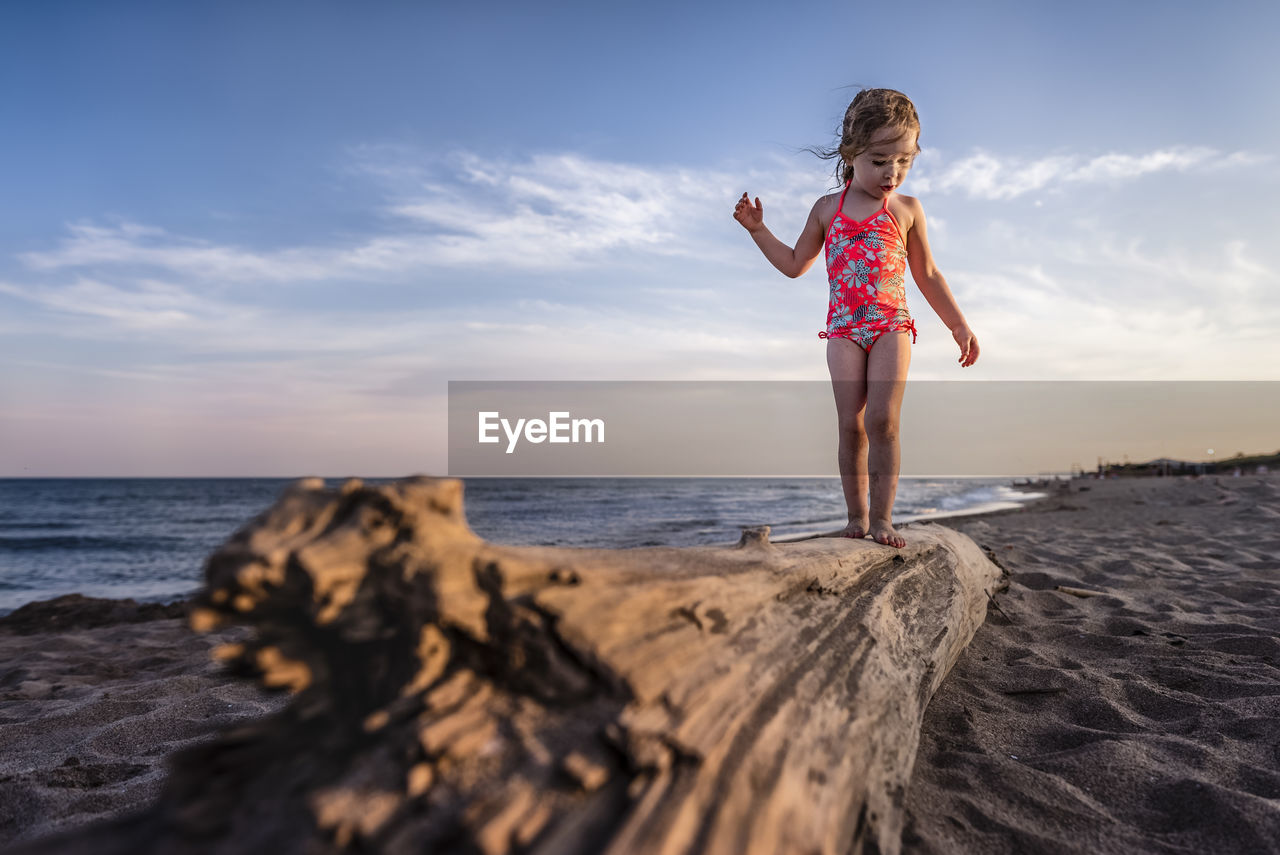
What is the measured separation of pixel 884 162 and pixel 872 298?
2.22 ft

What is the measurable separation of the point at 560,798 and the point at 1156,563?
219 inches

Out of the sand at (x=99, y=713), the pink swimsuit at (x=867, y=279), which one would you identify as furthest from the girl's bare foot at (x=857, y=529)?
the sand at (x=99, y=713)

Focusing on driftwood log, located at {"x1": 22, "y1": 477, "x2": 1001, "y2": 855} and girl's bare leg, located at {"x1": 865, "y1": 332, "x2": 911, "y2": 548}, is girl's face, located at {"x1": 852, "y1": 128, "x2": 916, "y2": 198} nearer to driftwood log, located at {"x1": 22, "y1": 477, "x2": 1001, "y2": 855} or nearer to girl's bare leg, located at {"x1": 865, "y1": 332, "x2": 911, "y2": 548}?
girl's bare leg, located at {"x1": 865, "y1": 332, "x2": 911, "y2": 548}

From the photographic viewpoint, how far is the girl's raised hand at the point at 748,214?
3723mm

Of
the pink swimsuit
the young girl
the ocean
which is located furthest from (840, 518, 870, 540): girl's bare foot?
the ocean

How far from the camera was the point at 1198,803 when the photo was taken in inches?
66.1

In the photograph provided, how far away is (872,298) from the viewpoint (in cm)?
331

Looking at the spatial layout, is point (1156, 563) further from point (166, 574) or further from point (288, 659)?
point (166, 574)

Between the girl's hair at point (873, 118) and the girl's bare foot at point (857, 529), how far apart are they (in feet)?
6.02

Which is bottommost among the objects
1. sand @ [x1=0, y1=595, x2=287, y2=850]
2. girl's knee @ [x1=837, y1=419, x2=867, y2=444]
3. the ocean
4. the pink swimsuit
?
the ocean

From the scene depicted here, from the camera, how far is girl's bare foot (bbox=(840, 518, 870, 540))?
3.11 m

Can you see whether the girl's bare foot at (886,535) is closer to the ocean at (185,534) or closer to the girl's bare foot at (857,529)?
the girl's bare foot at (857,529)

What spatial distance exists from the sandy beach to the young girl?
94 centimetres

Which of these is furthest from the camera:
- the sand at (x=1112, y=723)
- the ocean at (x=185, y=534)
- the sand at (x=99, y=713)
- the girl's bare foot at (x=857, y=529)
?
the ocean at (x=185, y=534)
